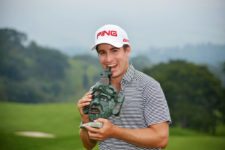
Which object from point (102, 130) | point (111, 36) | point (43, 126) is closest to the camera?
point (102, 130)

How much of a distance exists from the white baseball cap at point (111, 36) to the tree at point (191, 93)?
10.9 m

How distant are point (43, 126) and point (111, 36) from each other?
10.7 meters

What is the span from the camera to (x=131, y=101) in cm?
133

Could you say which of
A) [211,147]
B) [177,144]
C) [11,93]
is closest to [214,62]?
[211,147]

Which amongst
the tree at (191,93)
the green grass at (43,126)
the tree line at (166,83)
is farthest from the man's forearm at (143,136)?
the tree at (191,93)

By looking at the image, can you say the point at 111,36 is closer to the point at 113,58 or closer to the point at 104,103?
the point at 113,58

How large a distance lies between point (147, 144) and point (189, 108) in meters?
11.2

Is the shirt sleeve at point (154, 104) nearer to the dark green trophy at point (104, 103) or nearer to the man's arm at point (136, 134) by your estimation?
the man's arm at point (136, 134)

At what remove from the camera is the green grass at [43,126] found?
8.92 meters

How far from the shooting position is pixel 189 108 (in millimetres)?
12180

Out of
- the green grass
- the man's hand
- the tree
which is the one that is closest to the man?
the man's hand

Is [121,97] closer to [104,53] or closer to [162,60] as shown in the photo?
[104,53]

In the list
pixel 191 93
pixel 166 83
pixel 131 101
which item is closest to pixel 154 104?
pixel 131 101

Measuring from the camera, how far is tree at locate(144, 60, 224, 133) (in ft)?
39.9
